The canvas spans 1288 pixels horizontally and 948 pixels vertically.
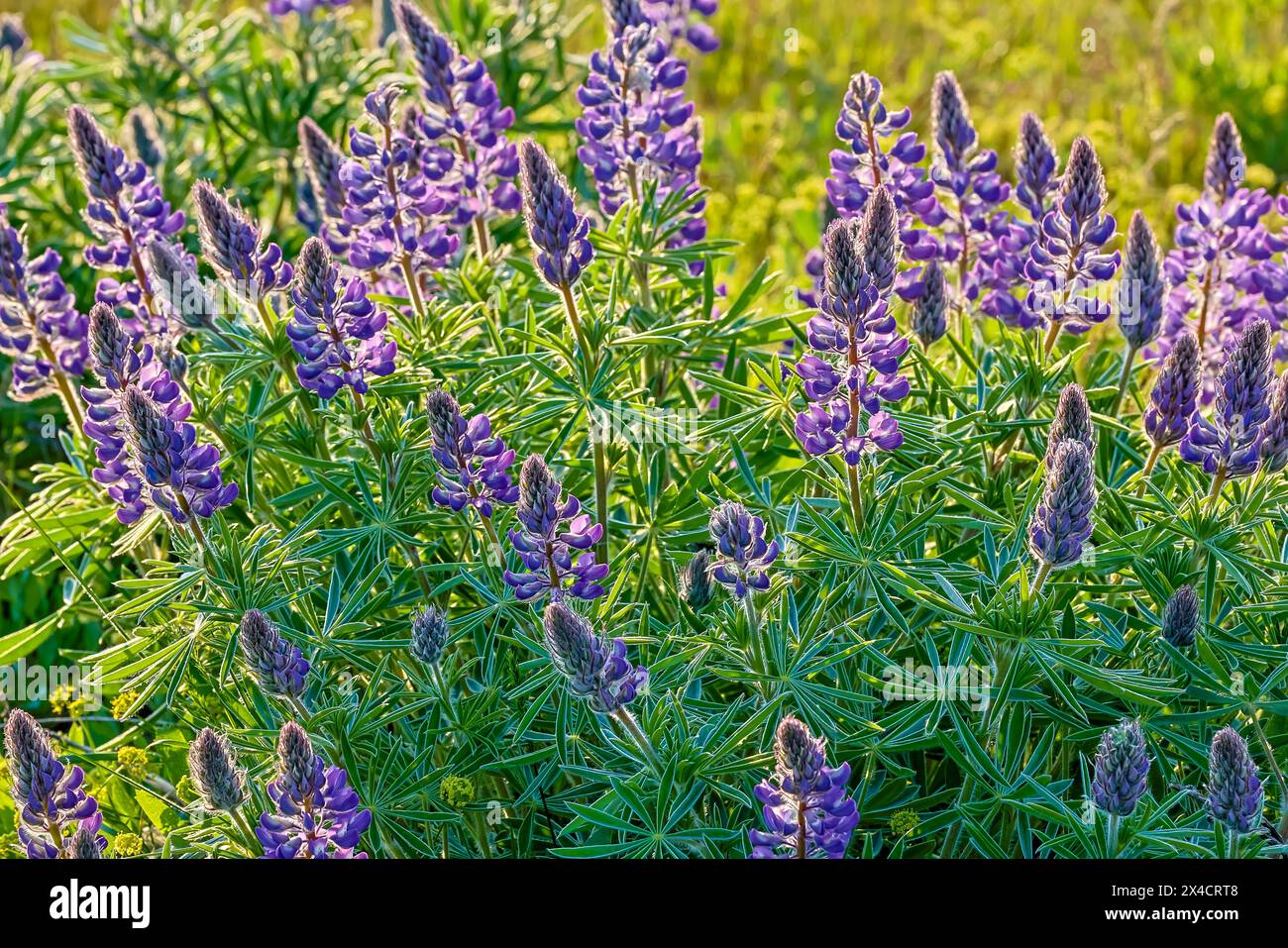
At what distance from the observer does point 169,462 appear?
269cm

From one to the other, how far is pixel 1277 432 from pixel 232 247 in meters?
2.02

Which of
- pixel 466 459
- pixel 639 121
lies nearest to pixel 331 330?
pixel 466 459

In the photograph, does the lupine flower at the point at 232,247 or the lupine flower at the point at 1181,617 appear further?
the lupine flower at the point at 232,247

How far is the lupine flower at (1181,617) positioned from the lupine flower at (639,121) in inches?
55.7

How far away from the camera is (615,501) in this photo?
3.57 metres

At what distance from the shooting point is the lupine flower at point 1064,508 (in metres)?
2.38

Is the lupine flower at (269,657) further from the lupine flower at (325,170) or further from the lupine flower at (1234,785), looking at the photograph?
the lupine flower at (1234,785)

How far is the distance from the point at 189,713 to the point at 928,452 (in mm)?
1668

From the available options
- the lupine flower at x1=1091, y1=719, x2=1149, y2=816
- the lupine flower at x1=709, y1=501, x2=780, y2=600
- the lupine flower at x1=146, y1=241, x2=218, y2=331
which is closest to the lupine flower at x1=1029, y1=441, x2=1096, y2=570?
the lupine flower at x1=1091, y1=719, x2=1149, y2=816

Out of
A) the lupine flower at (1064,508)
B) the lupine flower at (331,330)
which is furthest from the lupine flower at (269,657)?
the lupine flower at (1064,508)

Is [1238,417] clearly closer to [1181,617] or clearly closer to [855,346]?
[1181,617]

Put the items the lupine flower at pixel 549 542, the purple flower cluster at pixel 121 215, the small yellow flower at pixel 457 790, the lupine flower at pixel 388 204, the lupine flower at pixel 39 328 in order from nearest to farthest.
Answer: the lupine flower at pixel 549 542 → the small yellow flower at pixel 457 790 → the lupine flower at pixel 388 204 → the purple flower cluster at pixel 121 215 → the lupine flower at pixel 39 328

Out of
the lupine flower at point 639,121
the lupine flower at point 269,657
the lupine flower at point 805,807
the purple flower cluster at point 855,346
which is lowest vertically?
the lupine flower at point 805,807

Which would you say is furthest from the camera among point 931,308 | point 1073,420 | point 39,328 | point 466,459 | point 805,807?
point 39,328
